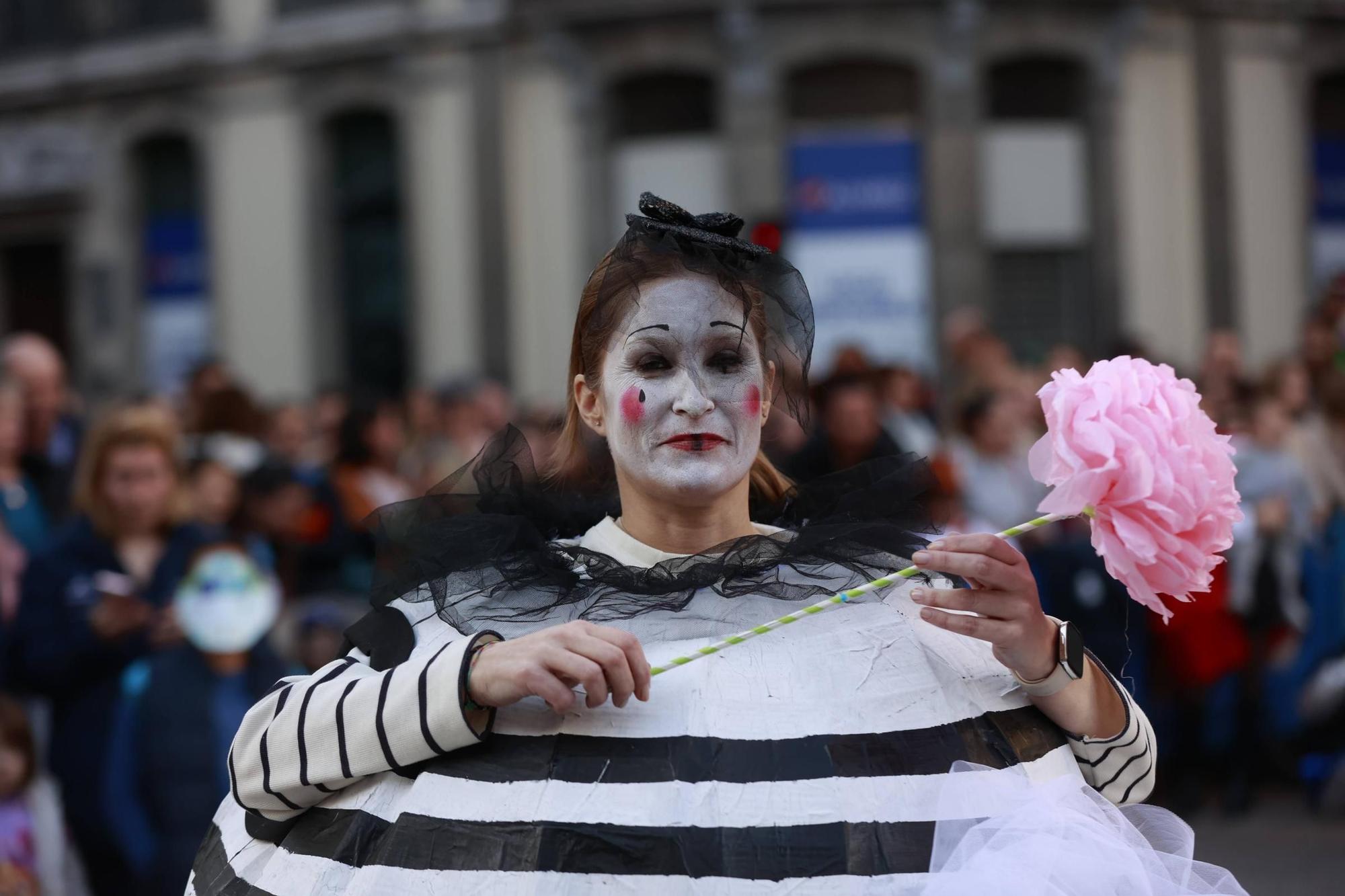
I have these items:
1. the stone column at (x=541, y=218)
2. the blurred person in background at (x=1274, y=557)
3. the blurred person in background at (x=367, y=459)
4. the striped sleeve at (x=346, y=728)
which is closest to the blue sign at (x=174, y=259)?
the stone column at (x=541, y=218)

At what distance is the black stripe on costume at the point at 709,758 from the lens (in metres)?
2.26

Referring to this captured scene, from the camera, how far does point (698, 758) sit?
2.27 metres

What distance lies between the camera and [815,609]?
242cm

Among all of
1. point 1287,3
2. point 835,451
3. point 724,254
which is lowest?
point 835,451

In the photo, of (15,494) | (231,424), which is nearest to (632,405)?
(15,494)

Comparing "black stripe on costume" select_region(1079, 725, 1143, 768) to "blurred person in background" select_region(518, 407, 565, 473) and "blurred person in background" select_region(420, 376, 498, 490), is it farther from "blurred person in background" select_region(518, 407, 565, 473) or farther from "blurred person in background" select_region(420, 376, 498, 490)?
"blurred person in background" select_region(420, 376, 498, 490)

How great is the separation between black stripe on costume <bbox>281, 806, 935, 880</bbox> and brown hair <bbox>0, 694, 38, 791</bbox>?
3.43m

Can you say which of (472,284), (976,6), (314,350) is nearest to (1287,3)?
(976,6)

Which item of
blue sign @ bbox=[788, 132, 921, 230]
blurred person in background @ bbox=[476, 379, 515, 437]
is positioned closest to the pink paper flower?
blurred person in background @ bbox=[476, 379, 515, 437]

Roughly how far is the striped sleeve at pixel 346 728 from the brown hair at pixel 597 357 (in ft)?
1.93

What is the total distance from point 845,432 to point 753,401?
193 inches

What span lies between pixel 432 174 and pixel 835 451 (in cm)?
1078

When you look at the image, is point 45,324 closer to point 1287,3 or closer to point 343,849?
point 1287,3

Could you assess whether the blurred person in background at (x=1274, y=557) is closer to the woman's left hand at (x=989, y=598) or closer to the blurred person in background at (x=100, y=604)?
the blurred person in background at (x=100, y=604)
